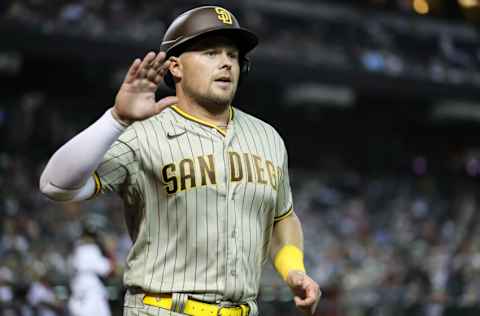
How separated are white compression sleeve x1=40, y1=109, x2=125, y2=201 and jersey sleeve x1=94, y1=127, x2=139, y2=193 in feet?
0.63

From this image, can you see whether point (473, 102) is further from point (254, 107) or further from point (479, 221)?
point (254, 107)

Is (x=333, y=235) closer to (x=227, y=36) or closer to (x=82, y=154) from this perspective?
(x=227, y=36)

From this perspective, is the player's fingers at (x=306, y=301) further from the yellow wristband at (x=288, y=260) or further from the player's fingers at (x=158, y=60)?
the player's fingers at (x=158, y=60)

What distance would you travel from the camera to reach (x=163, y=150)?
3.38 m

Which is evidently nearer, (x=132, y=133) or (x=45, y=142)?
(x=132, y=133)

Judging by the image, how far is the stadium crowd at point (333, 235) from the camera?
1144cm

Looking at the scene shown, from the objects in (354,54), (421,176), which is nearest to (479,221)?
(421,176)

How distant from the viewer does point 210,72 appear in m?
3.49

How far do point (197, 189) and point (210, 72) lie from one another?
1.46 feet

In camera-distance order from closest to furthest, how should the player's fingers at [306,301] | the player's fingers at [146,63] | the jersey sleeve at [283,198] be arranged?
the player's fingers at [146,63]
the player's fingers at [306,301]
the jersey sleeve at [283,198]

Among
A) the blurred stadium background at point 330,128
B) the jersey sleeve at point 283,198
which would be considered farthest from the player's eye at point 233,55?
the blurred stadium background at point 330,128

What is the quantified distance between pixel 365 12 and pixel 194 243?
15595 mm

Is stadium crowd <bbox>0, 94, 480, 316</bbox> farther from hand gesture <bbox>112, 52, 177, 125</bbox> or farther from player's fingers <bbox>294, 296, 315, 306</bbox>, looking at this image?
hand gesture <bbox>112, 52, 177, 125</bbox>

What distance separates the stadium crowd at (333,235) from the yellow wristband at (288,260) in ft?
16.1
